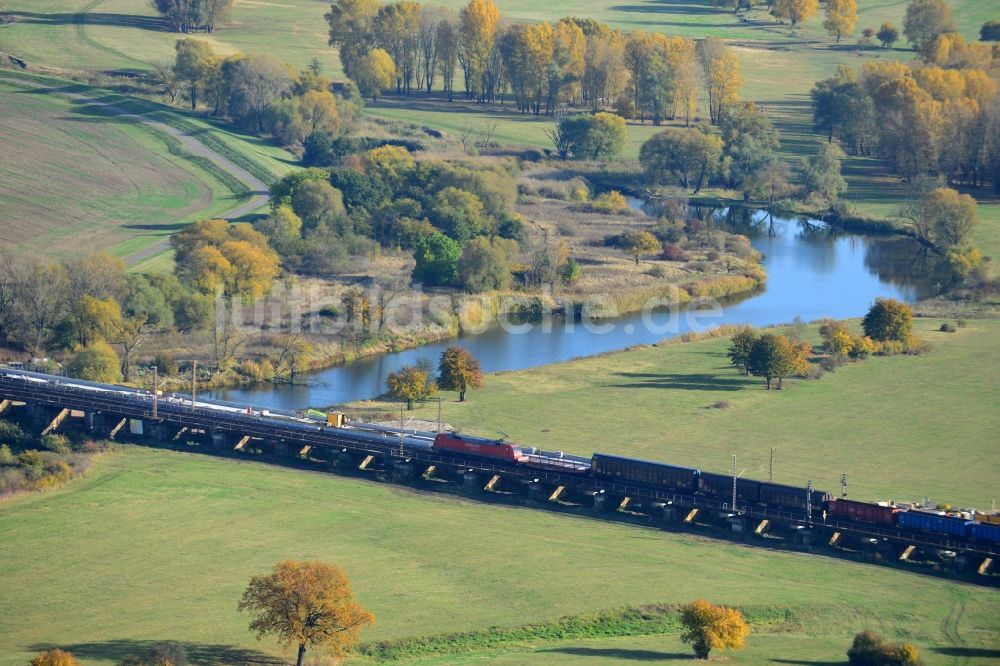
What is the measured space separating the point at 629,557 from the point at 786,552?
5714 mm

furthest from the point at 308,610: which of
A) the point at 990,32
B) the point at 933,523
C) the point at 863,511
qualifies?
the point at 990,32

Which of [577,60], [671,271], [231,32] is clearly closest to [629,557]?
[671,271]

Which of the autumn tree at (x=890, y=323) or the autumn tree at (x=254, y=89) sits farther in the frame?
the autumn tree at (x=254, y=89)

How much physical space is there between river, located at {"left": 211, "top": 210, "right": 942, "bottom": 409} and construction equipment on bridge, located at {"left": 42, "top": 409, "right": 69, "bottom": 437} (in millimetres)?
8892

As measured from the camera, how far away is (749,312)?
317ft

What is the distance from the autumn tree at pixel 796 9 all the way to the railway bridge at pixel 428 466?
137 metres

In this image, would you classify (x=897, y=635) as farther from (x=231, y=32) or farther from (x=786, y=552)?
(x=231, y=32)

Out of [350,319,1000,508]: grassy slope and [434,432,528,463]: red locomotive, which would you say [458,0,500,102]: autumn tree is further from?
[434,432,528,463]: red locomotive

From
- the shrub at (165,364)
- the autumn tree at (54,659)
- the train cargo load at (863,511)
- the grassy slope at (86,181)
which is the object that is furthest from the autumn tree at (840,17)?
the autumn tree at (54,659)

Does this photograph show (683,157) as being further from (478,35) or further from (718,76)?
(478,35)


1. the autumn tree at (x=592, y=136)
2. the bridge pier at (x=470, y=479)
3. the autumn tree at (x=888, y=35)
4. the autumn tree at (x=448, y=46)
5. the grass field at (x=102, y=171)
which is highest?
the autumn tree at (x=888, y=35)

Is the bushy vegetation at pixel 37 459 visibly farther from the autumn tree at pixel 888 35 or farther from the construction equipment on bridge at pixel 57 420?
the autumn tree at pixel 888 35

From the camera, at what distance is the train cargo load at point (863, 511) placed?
56.0 metres

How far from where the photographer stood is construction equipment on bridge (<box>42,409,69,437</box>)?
69062mm
